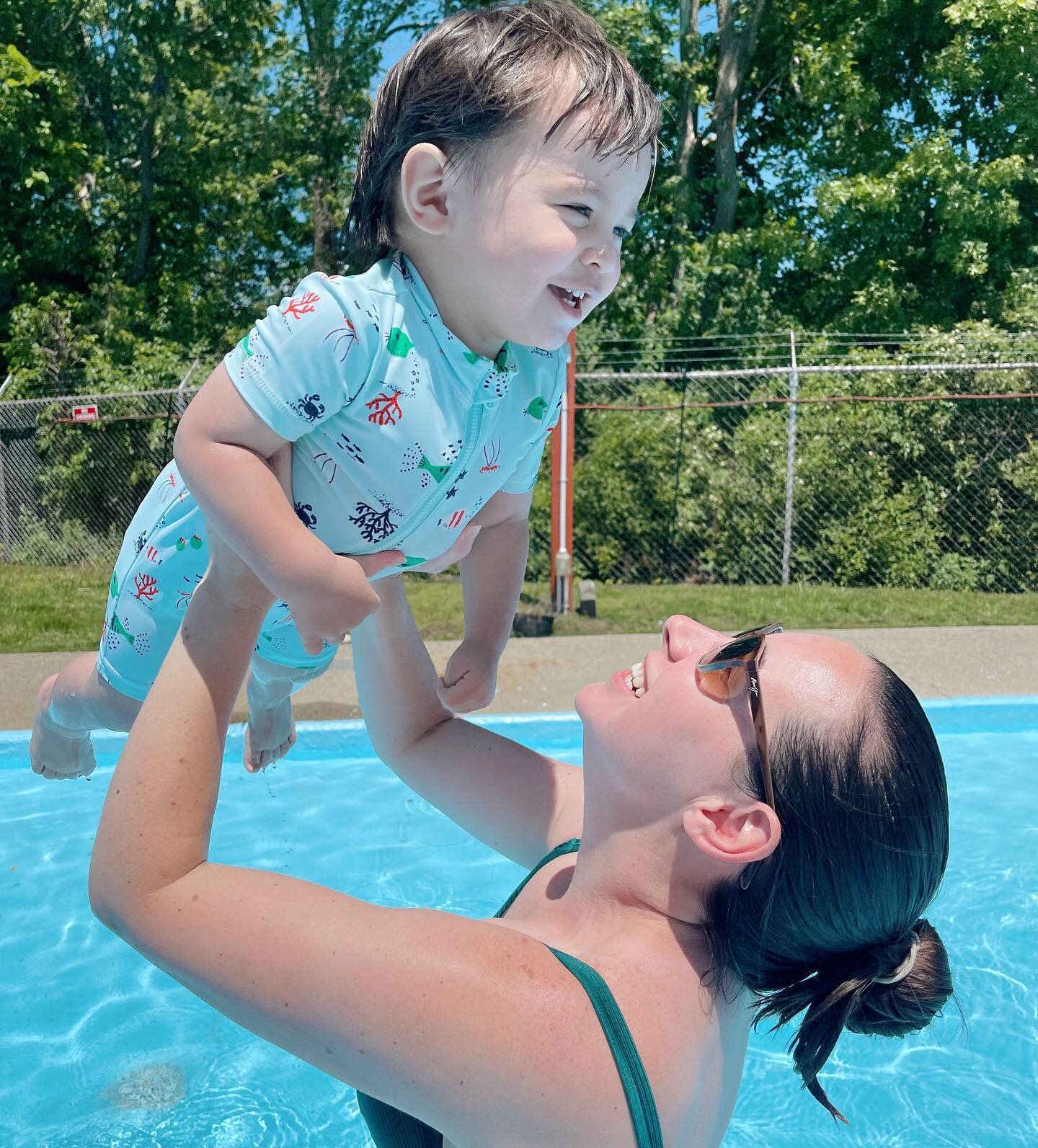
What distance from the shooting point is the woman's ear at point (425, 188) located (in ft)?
5.98

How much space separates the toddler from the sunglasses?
1.72ft

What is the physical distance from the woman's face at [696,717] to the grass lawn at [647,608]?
6037 mm

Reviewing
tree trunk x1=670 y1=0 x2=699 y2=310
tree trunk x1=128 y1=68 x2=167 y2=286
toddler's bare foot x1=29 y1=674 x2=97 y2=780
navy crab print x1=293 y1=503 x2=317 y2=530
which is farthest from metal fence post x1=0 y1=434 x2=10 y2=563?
navy crab print x1=293 y1=503 x2=317 y2=530

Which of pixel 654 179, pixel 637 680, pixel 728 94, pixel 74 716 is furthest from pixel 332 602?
pixel 728 94

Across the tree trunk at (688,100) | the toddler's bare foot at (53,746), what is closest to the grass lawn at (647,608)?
the toddler's bare foot at (53,746)

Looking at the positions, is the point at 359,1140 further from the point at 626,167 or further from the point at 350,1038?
the point at 626,167

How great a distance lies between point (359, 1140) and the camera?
2887mm

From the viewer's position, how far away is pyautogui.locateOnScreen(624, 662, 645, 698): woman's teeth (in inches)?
65.3

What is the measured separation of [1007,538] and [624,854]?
11.2 meters

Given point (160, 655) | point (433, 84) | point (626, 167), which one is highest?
point (433, 84)

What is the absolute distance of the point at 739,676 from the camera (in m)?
1.57

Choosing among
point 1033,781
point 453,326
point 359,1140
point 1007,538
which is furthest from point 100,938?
point 1007,538

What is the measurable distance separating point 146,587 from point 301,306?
2.50 ft

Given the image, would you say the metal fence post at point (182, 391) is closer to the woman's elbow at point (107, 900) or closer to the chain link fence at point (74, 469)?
the chain link fence at point (74, 469)
